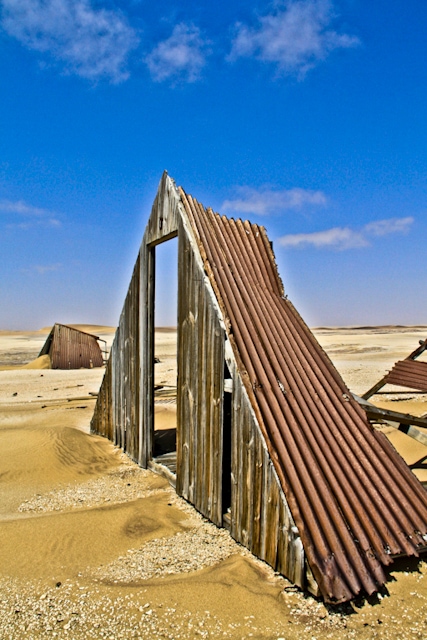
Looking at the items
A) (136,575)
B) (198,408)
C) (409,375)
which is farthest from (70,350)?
(136,575)

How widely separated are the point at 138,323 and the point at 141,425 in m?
1.79

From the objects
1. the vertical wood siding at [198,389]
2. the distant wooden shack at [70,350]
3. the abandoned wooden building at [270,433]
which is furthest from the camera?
the distant wooden shack at [70,350]

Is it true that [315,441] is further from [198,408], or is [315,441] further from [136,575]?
[136,575]

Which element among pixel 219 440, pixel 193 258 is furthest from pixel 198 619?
pixel 193 258

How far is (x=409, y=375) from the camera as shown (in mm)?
7305

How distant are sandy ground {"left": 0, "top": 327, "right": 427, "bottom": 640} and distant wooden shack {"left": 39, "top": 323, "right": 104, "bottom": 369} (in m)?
19.6

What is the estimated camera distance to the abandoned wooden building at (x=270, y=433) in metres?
4.30

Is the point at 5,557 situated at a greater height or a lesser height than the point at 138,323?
lesser

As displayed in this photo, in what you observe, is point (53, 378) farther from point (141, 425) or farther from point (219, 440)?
point (219, 440)

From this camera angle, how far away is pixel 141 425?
8406mm

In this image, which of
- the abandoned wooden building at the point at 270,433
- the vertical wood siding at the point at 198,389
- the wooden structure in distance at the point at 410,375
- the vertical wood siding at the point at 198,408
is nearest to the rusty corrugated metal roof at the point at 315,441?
the abandoned wooden building at the point at 270,433

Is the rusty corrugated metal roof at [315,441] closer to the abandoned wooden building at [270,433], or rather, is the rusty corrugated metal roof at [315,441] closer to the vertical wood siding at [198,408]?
the abandoned wooden building at [270,433]

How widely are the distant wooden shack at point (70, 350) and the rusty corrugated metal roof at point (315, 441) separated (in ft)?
73.6

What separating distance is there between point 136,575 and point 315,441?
2197 millimetres
